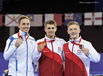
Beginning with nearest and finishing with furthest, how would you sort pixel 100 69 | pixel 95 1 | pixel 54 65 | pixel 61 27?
pixel 54 65 < pixel 100 69 < pixel 95 1 < pixel 61 27

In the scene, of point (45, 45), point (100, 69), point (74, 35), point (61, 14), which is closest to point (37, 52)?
point (45, 45)

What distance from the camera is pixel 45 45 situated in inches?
120

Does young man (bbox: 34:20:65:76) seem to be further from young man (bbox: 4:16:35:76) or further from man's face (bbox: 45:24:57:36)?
young man (bbox: 4:16:35:76)

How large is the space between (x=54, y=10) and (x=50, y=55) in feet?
27.6

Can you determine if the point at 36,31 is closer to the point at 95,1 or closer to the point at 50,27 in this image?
the point at 95,1

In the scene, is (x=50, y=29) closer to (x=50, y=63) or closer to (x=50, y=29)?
(x=50, y=29)

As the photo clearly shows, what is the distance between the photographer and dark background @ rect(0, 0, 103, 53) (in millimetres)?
10961

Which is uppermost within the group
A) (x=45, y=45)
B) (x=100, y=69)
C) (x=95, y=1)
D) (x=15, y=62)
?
(x=95, y=1)

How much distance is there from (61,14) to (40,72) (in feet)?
25.8

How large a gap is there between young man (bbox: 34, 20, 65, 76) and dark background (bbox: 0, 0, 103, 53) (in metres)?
8.04

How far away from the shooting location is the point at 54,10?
36.8 ft

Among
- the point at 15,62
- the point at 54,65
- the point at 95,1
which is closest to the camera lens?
the point at 15,62

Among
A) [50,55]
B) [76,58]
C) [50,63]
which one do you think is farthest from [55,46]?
[76,58]

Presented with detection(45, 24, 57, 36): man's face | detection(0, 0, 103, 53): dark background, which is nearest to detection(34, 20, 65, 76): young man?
detection(45, 24, 57, 36): man's face
